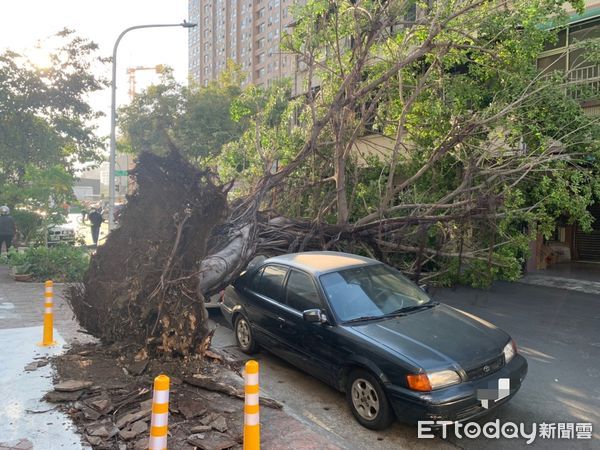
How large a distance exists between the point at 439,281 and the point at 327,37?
223 inches

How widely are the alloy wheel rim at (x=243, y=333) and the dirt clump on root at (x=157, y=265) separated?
38.2 inches

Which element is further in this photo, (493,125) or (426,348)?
(493,125)

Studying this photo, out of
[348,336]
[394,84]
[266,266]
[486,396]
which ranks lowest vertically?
[486,396]

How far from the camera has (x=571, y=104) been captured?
9.78 m

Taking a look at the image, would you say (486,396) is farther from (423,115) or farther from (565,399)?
(423,115)

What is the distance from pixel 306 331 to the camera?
17.4 feet

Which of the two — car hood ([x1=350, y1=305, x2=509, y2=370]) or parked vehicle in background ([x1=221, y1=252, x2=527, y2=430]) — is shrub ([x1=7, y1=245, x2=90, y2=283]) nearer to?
parked vehicle in background ([x1=221, y1=252, x2=527, y2=430])

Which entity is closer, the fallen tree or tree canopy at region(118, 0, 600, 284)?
the fallen tree

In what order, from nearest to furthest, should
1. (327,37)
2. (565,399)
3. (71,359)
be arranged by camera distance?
(565,399) < (71,359) < (327,37)

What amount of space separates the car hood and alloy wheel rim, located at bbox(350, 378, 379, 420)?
0.43 meters

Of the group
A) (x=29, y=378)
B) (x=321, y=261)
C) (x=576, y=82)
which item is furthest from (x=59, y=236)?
(x=576, y=82)

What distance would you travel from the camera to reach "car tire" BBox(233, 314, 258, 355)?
258 inches

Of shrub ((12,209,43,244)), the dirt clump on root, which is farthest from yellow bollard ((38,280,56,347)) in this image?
shrub ((12,209,43,244))

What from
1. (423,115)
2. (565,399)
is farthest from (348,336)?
(423,115)
